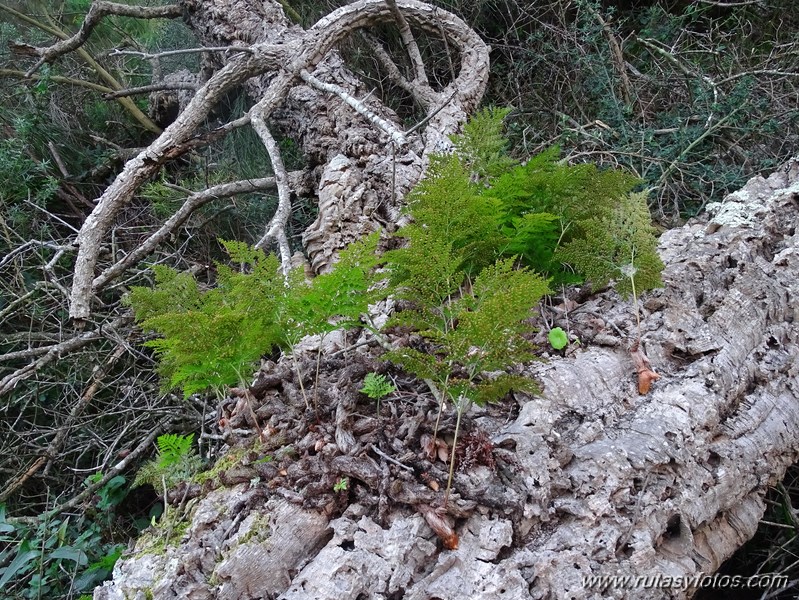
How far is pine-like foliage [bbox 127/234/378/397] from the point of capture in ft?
6.36

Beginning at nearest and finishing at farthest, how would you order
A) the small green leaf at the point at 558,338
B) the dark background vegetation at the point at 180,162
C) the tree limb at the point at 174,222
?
the small green leaf at the point at 558,338 < the tree limb at the point at 174,222 < the dark background vegetation at the point at 180,162

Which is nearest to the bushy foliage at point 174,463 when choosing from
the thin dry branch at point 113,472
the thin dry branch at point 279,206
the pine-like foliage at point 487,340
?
the thin dry branch at point 279,206

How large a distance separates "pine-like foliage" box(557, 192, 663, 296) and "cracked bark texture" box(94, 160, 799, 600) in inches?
8.7

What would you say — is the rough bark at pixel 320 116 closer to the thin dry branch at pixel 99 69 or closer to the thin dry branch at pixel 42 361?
the thin dry branch at pixel 42 361

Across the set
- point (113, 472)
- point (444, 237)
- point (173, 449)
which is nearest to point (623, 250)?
point (444, 237)

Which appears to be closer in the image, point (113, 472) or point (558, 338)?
point (558, 338)

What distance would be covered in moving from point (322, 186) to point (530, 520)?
7.73 ft

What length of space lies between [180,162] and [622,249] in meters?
5.08

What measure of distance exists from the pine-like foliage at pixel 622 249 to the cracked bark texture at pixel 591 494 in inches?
8.7

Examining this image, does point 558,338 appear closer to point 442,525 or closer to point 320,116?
point 442,525

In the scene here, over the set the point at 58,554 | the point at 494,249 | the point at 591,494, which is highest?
the point at 494,249

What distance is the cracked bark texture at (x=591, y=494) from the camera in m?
1.70

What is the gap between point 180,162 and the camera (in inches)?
241

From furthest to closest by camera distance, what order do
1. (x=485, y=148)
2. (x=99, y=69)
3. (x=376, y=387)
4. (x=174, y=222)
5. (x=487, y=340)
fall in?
(x=99, y=69)
(x=174, y=222)
(x=485, y=148)
(x=376, y=387)
(x=487, y=340)
